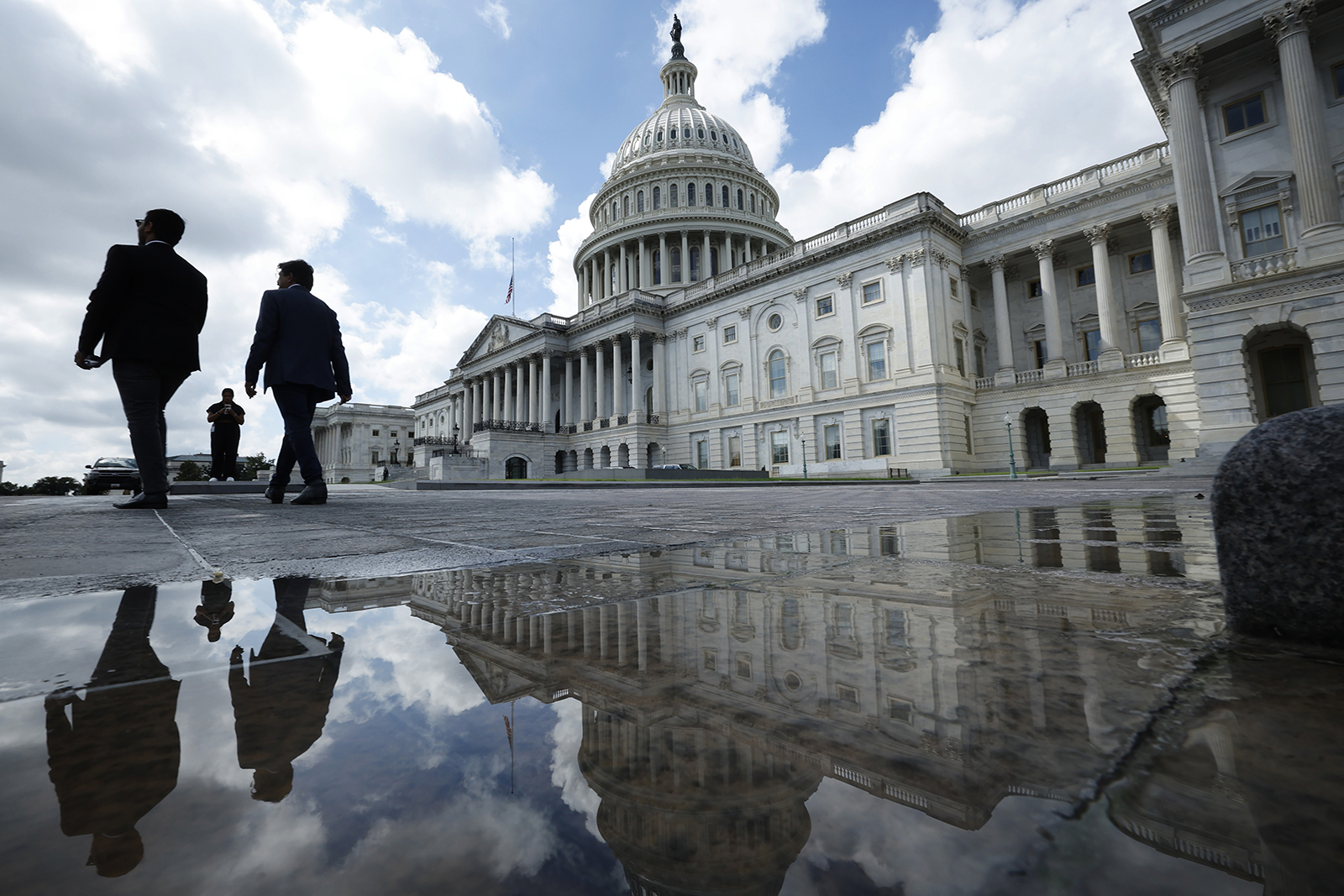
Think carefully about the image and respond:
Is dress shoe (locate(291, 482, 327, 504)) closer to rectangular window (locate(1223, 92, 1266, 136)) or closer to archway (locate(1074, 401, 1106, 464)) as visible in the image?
rectangular window (locate(1223, 92, 1266, 136))

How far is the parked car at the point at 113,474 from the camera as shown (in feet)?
40.2

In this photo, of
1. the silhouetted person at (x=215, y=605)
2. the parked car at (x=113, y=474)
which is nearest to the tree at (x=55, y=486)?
the parked car at (x=113, y=474)

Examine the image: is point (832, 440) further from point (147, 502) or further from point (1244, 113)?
point (147, 502)

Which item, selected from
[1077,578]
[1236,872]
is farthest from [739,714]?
[1077,578]

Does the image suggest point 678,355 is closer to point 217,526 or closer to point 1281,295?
point 1281,295

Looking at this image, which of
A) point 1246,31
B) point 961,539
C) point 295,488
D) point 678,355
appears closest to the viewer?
point 961,539

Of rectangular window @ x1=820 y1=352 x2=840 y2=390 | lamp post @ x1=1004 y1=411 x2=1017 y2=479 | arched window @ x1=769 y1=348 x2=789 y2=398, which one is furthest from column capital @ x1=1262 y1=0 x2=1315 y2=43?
arched window @ x1=769 y1=348 x2=789 y2=398

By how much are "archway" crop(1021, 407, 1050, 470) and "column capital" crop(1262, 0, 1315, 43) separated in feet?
55.7

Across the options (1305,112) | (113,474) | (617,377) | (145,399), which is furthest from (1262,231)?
(617,377)

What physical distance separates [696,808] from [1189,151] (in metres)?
23.7

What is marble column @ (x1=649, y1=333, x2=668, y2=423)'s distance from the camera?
145 ft

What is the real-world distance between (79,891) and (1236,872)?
96 centimetres

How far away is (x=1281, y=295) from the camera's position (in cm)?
1535

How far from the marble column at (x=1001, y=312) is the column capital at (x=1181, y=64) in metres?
13.5
